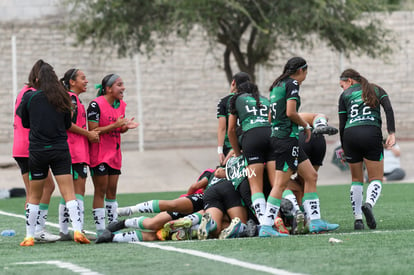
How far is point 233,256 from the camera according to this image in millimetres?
7785

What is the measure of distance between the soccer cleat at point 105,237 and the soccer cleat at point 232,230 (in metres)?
1.17

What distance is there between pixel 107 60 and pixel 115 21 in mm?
4829

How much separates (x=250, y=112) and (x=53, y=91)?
7.69 ft

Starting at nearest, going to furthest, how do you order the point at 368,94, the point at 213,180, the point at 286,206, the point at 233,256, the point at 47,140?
the point at 233,256 → the point at 47,140 → the point at 286,206 → the point at 213,180 → the point at 368,94

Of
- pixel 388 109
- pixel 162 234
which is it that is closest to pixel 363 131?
pixel 388 109

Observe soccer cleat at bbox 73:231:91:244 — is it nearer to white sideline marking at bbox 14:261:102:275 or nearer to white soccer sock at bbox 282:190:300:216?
white sideline marking at bbox 14:261:102:275

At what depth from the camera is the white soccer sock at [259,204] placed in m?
9.73

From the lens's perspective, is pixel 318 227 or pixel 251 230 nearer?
pixel 251 230

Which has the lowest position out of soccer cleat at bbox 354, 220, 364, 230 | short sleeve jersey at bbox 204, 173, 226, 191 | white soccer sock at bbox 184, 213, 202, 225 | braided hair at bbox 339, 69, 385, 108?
soccer cleat at bbox 354, 220, 364, 230

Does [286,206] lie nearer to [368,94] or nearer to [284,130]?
[284,130]

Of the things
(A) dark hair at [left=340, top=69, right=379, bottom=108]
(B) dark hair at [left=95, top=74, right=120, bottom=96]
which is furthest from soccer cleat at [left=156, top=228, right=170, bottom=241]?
(A) dark hair at [left=340, top=69, right=379, bottom=108]

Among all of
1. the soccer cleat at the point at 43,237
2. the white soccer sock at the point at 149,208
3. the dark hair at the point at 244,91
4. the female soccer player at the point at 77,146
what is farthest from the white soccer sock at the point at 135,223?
the dark hair at the point at 244,91

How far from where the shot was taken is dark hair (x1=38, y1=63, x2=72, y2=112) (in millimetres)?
9312

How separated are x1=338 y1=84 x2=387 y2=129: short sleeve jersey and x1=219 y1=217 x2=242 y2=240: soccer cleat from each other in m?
2.24
